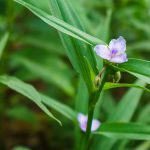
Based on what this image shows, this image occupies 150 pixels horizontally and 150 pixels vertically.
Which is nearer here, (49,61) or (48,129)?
(49,61)

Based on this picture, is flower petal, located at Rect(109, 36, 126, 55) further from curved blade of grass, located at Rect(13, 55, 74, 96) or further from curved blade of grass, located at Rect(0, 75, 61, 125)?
curved blade of grass, located at Rect(13, 55, 74, 96)

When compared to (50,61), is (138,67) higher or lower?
lower

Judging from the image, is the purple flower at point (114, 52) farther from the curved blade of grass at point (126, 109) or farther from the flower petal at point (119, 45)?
the curved blade of grass at point (126, 109)

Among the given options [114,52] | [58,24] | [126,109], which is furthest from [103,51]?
[126,109]

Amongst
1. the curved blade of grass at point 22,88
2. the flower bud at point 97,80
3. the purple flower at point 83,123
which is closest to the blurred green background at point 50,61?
the purple flower at point 83,123

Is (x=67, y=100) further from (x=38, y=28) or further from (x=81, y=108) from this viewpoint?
(x=81, y=108)

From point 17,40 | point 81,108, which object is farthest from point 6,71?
point 81,108

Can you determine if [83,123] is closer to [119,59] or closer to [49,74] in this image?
[119,59]
